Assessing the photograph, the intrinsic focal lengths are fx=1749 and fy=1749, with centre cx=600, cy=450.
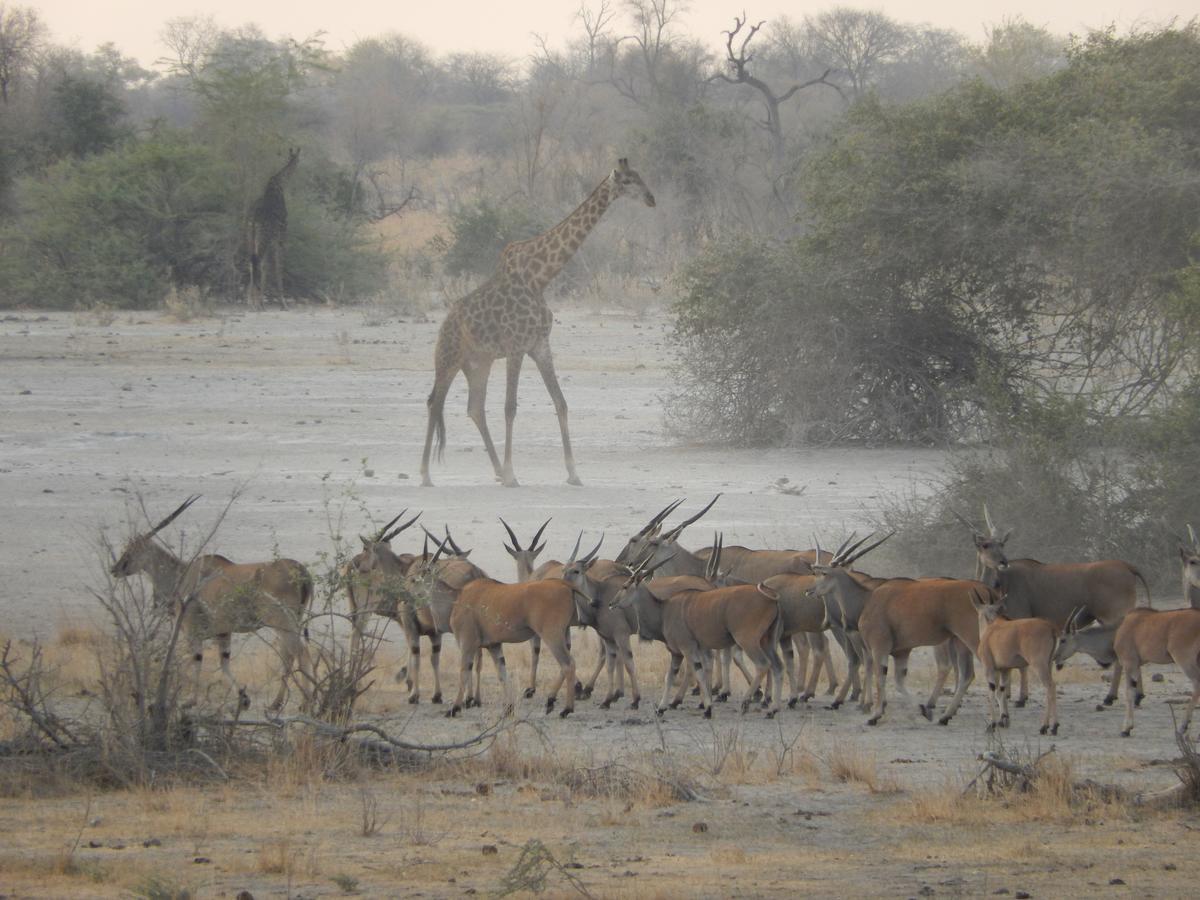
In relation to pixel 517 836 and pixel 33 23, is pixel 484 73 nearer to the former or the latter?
pixel 33 23

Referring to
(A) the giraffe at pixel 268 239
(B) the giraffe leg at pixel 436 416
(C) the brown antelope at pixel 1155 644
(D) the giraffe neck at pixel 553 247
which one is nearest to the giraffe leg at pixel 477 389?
(B) the giraffe leg at pixel 436 416

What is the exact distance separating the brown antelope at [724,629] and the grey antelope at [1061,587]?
137 cm

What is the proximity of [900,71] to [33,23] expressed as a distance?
99.2 ft

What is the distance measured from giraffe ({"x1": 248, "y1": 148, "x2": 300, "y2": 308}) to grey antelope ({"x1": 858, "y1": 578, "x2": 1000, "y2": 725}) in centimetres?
2618

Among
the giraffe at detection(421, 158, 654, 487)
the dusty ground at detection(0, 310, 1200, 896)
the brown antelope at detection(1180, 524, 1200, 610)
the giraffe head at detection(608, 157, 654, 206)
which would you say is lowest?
the dusty ground at detection(0, 310, 1200, 896)

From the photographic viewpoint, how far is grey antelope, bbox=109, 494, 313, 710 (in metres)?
8.98

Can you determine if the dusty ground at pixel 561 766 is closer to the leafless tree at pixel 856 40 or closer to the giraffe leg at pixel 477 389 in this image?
the giraffe leg at pixel 477 389

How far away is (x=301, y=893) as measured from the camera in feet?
19.3

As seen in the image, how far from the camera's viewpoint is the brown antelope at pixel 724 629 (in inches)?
364

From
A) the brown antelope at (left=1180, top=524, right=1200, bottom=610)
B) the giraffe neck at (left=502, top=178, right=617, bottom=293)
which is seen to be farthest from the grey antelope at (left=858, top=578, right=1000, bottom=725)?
the giraffe neck at (left=502, top=178, right=617, bottom=293)

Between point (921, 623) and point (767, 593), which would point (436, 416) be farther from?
point (921, 623)

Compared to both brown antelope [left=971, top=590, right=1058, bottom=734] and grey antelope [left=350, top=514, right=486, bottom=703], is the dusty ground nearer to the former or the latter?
brown antelope [left=971, top=590, right=1058, bottom=734]

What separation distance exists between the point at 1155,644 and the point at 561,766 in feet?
10.1

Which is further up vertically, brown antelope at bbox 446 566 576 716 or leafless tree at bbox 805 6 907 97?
leafless tree at bbox 805 6 907 97
